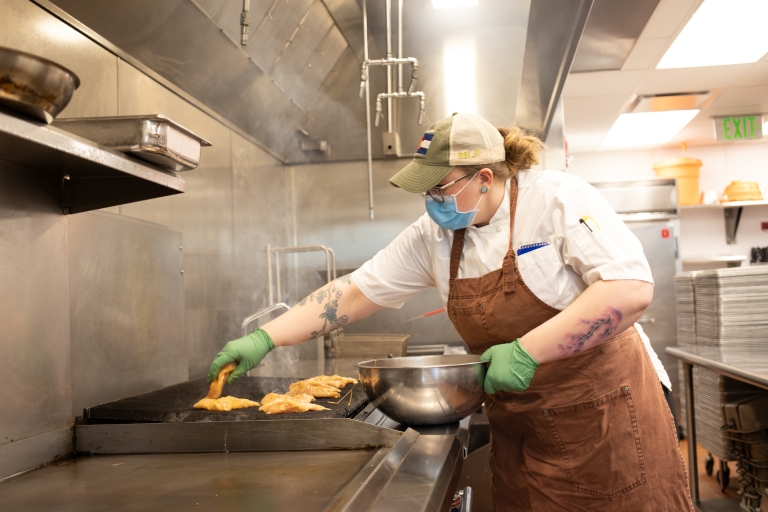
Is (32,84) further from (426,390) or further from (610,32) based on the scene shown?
(610,32)

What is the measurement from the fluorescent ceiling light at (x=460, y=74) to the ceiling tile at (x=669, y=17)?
1152mm

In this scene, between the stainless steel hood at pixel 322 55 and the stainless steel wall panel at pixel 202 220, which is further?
the stainless steel wall panel at pixel 202 220

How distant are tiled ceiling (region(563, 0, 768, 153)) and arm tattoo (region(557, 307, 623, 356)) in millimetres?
2493

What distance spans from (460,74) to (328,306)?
2835mm

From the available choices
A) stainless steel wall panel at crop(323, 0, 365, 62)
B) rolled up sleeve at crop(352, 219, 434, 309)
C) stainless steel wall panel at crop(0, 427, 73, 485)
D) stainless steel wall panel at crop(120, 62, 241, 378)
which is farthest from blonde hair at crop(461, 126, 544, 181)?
stainless steel wall panel at crop(323, 0, 365, 62)

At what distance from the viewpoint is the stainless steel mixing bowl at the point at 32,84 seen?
3.14ft

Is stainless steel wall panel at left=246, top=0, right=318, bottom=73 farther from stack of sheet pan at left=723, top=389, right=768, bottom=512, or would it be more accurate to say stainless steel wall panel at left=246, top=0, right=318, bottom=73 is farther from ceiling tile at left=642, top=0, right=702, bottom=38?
stack of sheet pan at left=723, top=389, right=768, bottom=512

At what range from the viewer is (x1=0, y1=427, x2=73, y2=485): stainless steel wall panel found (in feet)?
4.57

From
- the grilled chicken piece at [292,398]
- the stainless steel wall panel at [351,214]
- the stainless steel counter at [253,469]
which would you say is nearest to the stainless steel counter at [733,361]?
the stainless steel counter at [253,469]

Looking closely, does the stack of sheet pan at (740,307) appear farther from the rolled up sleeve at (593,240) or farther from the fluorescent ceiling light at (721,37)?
the rolled up sleeve at (593,240)

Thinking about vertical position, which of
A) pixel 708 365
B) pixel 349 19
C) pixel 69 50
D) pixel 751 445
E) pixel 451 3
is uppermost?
pixel 451 3

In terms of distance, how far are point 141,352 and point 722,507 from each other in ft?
11.0

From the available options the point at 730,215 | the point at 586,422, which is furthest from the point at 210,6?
the point at 730,215

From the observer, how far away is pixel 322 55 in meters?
3.67
